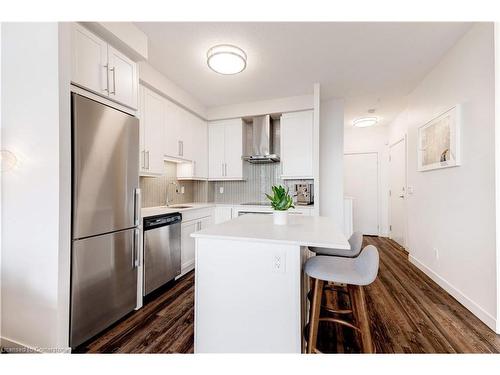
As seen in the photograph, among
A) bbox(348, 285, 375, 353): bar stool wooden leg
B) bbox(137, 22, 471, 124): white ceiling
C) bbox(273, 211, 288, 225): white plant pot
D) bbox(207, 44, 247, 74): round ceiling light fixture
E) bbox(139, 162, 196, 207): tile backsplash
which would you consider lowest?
bbox(348, 285, 375, 353): bar stool wooden leg

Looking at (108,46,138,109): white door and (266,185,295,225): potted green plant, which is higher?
(108,46,138,109): white door

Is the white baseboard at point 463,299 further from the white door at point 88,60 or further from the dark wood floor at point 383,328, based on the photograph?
the white door at point 88,60

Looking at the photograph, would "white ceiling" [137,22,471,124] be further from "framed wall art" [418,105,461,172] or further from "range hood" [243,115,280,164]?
"framed wall art" [418,105,461,172]

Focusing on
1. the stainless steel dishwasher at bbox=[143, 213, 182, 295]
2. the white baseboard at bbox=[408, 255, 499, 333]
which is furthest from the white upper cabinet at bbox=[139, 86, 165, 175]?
the white baseboard at bbox=[408, 255, 499, 333]

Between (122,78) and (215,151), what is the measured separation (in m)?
2.16

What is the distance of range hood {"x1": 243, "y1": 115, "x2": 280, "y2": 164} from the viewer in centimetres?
374

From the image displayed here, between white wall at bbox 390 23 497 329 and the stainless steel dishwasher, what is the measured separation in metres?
2.99

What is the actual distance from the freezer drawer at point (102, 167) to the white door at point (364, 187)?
191 inches

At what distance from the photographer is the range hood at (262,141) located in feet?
12.3

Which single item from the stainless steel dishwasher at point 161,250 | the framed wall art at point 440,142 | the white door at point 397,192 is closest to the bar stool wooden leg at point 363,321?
the framed wall art at point 440,142

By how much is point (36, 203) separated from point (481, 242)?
3.43m

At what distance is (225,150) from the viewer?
3992mm

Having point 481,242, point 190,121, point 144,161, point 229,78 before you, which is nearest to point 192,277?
point 144,161

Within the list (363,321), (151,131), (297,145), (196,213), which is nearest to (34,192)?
(151,131)
